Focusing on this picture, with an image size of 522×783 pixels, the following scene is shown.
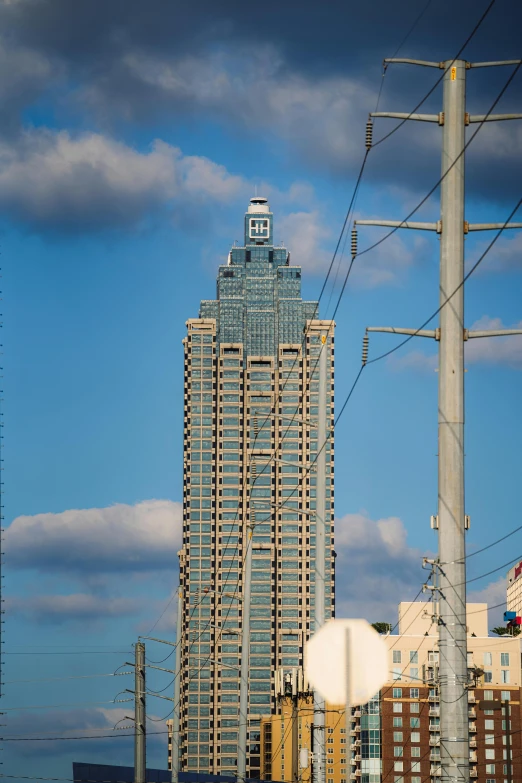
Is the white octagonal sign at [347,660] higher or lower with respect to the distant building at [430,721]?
higher

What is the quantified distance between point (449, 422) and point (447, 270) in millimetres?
3343

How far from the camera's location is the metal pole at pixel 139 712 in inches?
2830

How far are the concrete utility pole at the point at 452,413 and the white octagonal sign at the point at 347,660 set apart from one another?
2.11 m

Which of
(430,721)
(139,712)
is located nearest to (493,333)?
(139,712)

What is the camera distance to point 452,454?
29.9 m

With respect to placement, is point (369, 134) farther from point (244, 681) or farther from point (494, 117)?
point (244, 681)

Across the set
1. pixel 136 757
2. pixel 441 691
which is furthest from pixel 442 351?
pixel 136 757

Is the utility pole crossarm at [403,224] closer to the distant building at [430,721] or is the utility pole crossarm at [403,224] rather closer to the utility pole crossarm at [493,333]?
the utility pole crossarm at [493,333]

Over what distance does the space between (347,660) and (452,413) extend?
7.68 m

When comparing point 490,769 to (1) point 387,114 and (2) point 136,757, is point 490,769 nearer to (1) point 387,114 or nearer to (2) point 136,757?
(2) point 136,757

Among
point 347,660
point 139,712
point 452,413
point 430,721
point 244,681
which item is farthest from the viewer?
point 430,721

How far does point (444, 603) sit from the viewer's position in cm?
2916

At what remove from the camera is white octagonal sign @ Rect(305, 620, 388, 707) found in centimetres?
2750

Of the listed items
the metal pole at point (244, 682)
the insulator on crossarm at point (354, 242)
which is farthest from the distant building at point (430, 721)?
the insulator on crossarm at point (354, 242)
